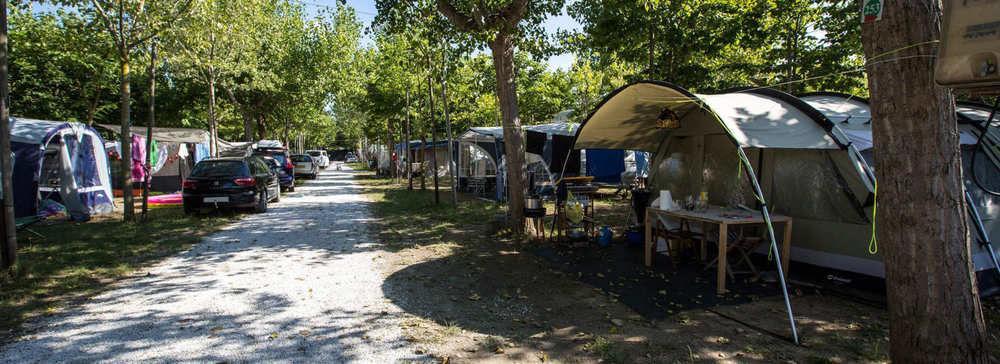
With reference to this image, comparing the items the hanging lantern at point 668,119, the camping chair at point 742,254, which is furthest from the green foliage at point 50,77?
the camping chair at point 742,254

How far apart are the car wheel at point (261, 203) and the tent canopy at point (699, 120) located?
7.84 metres

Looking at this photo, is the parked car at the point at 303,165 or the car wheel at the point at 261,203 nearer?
the car wheel at the point at 261,203

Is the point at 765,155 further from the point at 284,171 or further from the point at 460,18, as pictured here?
the point at 284,171

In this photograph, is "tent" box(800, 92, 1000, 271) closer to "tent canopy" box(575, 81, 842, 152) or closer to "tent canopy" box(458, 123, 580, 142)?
"tent canopy" box(575, 81, 842, 152)

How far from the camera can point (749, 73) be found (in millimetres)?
13203

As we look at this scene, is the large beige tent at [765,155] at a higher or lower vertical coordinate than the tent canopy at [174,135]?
lower

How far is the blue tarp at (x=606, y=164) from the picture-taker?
1841 centimetres

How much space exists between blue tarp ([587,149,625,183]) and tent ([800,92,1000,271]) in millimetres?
12321

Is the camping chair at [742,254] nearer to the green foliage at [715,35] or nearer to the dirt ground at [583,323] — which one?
the dirt ground at [583,323]

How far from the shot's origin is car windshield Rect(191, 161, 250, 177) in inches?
440

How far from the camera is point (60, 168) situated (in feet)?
34.3

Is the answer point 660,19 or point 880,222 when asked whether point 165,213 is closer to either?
point 660,19

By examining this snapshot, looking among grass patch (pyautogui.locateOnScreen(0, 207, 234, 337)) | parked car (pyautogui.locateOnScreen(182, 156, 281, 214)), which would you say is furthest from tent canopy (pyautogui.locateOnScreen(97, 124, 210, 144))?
grass patch (pyautogui.locateOnScreen(0, 207, 234, 337))

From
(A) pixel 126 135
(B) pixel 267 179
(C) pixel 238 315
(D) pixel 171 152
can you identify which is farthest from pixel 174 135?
(C) pixel 238 315
